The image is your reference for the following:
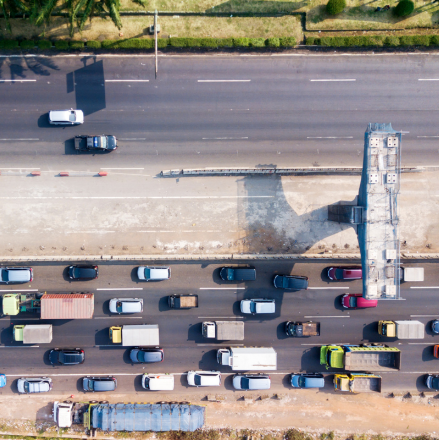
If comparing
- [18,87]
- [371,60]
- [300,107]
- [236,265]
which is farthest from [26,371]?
[371,60]

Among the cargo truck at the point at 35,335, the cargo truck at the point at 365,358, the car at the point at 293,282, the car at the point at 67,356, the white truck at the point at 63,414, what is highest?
the car at the point at 293,282

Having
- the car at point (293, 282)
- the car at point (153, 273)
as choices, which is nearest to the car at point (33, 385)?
the car at point (153, 273)

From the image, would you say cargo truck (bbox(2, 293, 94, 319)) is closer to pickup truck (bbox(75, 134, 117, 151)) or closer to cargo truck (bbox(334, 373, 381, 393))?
pickup truck (bbox(75, 134, 117, 151))

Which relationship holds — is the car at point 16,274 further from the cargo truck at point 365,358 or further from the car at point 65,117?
the cargo truck at point 365,358

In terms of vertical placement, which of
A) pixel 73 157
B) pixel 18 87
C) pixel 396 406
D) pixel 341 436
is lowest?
pixel 341 436

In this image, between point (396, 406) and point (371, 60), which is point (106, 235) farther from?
point (396, 406)

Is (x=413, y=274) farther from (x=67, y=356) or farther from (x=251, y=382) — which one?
(x=67, y=356)

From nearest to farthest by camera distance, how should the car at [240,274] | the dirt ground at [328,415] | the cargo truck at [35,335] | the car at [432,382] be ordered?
the cargo truck at [35,335]
the car at [240,274]
the car at [432,382]
the dirt ground at [328,415]
